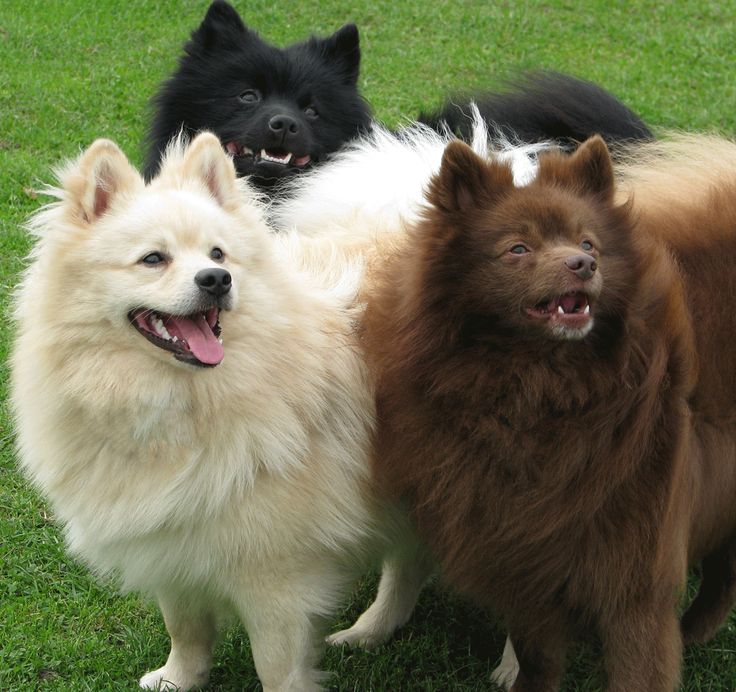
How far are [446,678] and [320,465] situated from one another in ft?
4.06

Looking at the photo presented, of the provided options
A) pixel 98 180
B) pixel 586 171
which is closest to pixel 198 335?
pixel 98 180

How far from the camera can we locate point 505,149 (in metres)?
4.37

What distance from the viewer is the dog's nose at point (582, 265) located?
2654 mm

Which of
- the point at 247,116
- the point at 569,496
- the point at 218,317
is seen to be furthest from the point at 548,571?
the point at 247,116

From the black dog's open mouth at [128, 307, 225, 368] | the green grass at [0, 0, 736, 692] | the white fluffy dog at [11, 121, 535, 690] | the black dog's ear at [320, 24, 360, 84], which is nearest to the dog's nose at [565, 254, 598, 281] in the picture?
the white fluffy dog at [11, 121, 535, 690]

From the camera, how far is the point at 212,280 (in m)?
2.84

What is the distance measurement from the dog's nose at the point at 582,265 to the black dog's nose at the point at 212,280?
3.16ft

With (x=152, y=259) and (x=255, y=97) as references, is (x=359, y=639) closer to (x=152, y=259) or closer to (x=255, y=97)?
(x=152, y=259)

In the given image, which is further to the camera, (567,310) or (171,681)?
(171,681)

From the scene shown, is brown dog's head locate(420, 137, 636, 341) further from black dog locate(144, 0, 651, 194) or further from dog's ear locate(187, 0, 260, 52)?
dog's ear locate(187, 0, 260, 52)

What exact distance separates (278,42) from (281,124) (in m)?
5.69

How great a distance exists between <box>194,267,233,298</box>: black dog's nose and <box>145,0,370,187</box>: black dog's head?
2.23 m

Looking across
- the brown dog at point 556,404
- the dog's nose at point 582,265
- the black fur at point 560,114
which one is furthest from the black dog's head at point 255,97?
the dog's nose at point 582,265

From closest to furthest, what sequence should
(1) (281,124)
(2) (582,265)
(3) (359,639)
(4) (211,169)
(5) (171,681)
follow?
(2) (582,265) < (4) (211,169) < (5) (171,681) < (3) (359,639) < (1) (281,124)
